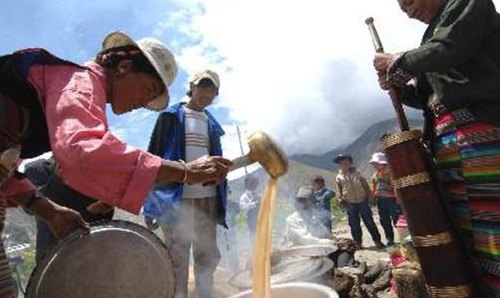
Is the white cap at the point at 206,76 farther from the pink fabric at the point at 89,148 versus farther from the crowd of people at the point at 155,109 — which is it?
the pink fabric at the point at 89,148

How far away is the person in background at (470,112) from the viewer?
9.44ft

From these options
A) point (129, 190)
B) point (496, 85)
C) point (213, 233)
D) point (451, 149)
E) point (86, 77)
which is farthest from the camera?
point (213, 233)

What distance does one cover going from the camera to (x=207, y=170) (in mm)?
2486

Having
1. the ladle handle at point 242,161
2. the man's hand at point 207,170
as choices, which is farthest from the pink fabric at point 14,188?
the ladle handle at point 242,161

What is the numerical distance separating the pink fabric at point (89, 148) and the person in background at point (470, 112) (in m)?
1.90

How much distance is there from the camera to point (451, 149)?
3.14 metres

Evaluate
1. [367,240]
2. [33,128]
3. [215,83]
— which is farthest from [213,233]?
[367,240]

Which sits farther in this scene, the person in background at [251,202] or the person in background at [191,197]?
the person in background at [251,202]

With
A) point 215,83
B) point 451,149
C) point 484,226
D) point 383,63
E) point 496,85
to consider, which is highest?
point 215,83

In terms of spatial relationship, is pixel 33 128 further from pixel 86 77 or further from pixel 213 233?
pixel 213 233

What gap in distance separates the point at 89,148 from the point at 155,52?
961mm

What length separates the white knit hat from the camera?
2.67 metres

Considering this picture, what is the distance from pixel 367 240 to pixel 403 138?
36.0 feet

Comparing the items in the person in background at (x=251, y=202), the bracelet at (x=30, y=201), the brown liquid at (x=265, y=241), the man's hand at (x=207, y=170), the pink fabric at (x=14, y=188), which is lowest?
the brown liquid at (x=265, y=241)
